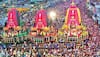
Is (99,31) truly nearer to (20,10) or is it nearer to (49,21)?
(49,21)

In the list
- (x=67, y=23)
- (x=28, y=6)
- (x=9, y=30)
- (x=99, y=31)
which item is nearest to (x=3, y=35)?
(x=9, y=30)

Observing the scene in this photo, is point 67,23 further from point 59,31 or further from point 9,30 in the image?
point 9,30

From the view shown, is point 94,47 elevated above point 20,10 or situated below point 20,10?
below

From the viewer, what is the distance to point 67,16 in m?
5.75

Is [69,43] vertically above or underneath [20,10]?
underneath

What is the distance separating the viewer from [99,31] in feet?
18.7

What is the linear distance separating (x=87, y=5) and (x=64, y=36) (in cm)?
51

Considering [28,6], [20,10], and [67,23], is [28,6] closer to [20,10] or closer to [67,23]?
[20,10]

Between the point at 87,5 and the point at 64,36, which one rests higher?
the point at 87,5

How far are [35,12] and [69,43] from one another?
605 mm

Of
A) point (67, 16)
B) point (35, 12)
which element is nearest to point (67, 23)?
point (67, 16)

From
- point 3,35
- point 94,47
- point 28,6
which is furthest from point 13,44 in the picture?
point 94,47

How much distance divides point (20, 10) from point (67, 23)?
649mm

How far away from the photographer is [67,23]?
5.74 metres
